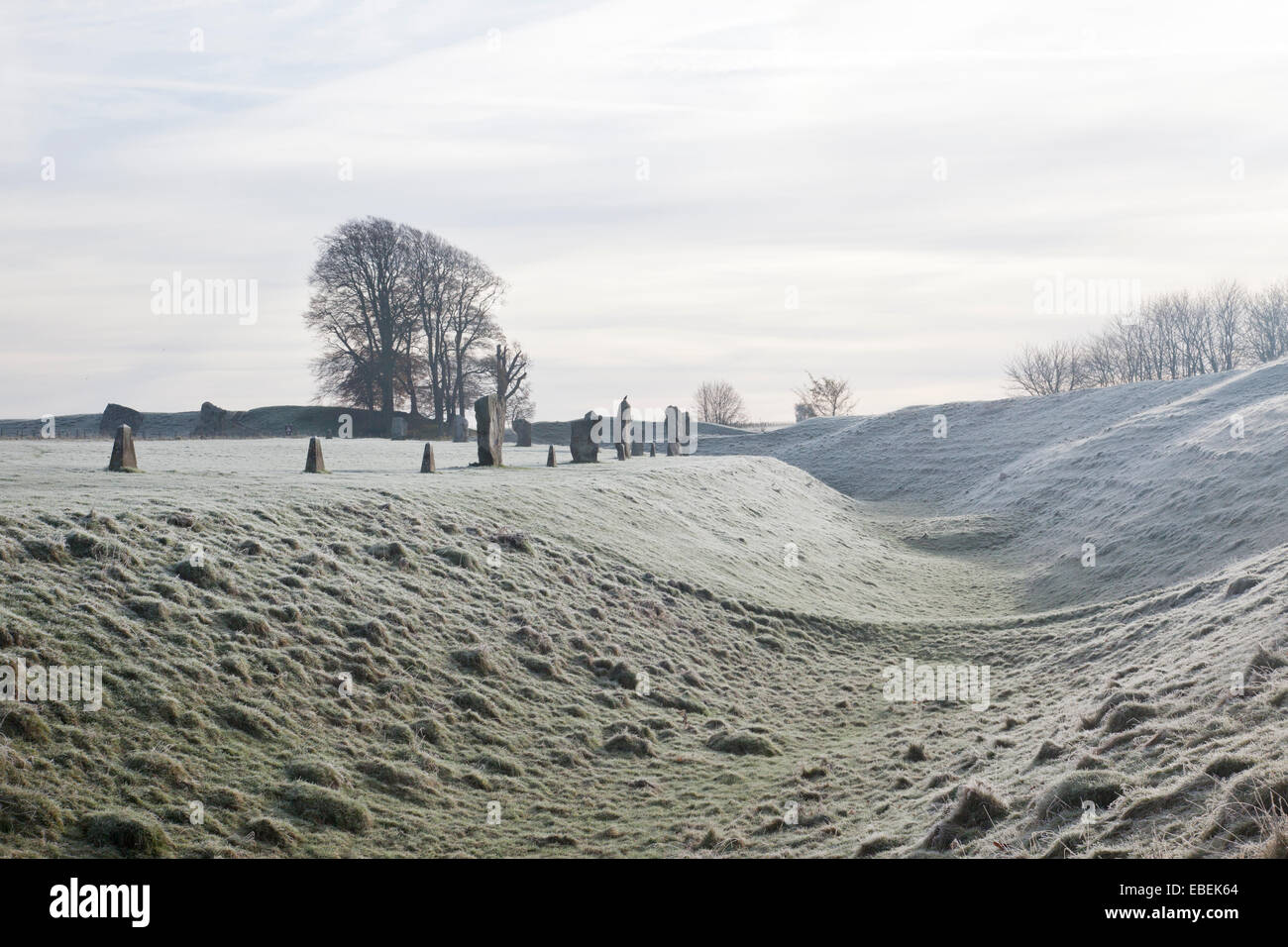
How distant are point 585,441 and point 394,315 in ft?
90.0

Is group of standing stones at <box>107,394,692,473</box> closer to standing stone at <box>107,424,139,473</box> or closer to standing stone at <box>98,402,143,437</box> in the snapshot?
standing stone at <box>107,424,139,473</box>

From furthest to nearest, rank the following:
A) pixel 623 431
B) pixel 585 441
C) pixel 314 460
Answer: pixel 623 431, pixel 585 441, pixel 314 460

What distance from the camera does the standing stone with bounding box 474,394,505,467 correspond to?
3058 centimetres

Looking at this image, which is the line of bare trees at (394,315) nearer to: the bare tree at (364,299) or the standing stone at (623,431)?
the bare tree at (364,299)

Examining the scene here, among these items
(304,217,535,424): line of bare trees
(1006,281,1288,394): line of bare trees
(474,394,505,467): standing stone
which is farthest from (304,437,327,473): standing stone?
(1006,281,1288,394): line of bare trees

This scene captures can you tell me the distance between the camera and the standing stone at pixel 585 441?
36.7m

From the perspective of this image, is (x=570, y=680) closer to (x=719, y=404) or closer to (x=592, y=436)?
(x=592, y=436)

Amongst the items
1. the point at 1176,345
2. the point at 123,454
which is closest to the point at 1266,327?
the point at 1176,345

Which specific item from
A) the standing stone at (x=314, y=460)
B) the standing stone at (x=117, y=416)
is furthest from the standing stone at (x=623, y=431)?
the standing stone at (x=117, y=416)

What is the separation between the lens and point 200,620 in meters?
11.8

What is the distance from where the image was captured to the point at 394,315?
59094 mm

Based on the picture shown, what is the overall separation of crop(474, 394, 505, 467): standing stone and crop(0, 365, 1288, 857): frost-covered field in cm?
332
